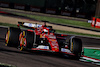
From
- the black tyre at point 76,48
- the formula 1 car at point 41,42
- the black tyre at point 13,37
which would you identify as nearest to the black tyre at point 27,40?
the formula 1 car at point 41,42

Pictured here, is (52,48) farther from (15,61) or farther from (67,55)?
(15,61)

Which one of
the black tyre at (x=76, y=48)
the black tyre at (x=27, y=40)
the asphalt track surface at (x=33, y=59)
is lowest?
the asphalt track surface at (x=33, y=59)

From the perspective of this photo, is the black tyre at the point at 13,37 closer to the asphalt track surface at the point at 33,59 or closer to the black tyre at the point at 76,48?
the asphalt track surface at the point at 33,59

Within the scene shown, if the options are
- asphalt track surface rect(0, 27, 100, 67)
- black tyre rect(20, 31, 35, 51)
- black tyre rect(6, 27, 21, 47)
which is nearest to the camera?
asphalt track surface rect(0, 27, 100, 67)

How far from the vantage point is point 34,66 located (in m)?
6.92

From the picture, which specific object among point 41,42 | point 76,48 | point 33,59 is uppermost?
point 41,42

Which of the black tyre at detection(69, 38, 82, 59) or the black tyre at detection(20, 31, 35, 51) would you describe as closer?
the black tyre at detection(20, 31, 35, 51)

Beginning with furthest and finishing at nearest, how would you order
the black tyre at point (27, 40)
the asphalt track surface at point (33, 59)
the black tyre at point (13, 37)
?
1. the black tyre at point (13, 37)
2. the black tyre at point (27, 40)
3. the asphalt track surface at point (33, 59)

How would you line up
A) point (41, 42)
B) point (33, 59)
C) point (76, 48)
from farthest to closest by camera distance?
point (41, 42)
point (76, 48)
point (33, 59)

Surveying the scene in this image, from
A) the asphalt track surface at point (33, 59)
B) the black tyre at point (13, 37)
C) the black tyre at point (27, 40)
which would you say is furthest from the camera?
the black tyre at point (13, 37)

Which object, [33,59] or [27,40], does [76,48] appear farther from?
[27,40]

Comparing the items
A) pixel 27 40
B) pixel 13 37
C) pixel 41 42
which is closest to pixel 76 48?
pixel 41 42

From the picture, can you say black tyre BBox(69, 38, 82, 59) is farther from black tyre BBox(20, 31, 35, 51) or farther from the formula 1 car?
black tyre BBox(20, 31, 35, 51)

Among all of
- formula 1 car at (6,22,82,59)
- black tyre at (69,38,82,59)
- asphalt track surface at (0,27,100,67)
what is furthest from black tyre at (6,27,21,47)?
black tyre at (69,38,82,59)
